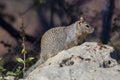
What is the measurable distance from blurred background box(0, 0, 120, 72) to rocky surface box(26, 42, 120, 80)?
4690 millimetres

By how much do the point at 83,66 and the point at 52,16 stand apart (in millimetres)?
5417

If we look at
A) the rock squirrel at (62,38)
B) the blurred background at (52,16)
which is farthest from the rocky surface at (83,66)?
the blurred background at (52,16)

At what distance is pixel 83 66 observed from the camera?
3.56 m

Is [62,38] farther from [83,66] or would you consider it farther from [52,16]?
[52,16]

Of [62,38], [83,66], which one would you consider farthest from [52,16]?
[83,66]

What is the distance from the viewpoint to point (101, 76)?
3.43 meters

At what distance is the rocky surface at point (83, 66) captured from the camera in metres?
3.41

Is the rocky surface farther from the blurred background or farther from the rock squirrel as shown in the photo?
the blurred background

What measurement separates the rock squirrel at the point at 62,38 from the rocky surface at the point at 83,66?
62 centimetres

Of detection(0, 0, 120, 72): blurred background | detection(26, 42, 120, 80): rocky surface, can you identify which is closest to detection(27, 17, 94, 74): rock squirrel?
detection(26, 42, 120, 80): rocky surface

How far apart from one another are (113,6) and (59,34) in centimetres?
443

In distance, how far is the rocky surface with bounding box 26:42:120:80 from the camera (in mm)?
3406

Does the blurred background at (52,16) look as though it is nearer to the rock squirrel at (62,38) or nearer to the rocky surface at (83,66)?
the rock squirrel at (62,38)

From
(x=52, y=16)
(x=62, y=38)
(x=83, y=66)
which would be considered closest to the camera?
(x=83, y=66)
